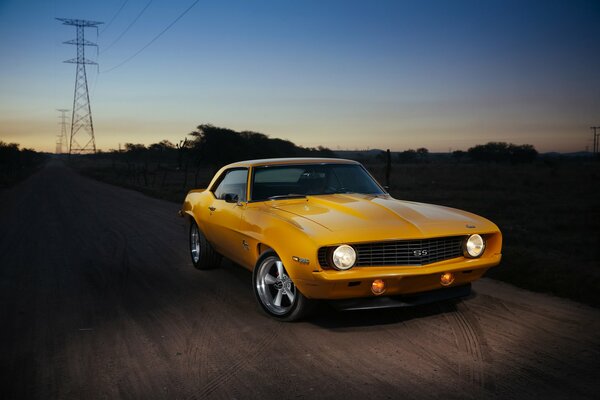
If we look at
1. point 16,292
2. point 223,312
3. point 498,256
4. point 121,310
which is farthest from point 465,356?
point 16,292

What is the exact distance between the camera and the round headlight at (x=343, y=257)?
379cm

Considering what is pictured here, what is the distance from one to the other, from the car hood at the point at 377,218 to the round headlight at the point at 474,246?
0.25 ft

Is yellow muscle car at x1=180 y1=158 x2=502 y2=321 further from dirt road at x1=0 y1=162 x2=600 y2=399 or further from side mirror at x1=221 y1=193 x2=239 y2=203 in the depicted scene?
dirt road at x1=0 y1=162 x2=600 y2=399

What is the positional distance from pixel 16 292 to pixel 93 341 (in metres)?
2.15

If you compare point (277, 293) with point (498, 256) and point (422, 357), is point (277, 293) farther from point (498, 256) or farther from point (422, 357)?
point (498, 256)

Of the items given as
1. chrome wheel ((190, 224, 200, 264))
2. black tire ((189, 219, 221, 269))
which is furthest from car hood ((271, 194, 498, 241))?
chrome wheel ((190, 224, 200, 264))

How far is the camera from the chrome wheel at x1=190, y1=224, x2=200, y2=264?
6706 mm

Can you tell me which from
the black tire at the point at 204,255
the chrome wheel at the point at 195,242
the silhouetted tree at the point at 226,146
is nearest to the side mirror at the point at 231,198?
the black tire at the point at 204,255

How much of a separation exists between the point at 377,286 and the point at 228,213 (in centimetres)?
229

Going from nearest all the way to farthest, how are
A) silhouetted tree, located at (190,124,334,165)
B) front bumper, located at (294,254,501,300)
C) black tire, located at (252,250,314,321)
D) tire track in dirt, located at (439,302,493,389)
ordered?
tire track in dirt, located at (439,302,493,389) < front bumper, located at (294,254,501,300) < black tire, located at (252,250,314,321) < silhouetted tree, located at (190,124,334,165)

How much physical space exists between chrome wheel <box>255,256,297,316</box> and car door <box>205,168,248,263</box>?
61 centimetres

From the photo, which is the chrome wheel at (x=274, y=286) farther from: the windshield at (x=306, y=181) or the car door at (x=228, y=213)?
the windshield at (x=306, y=181)

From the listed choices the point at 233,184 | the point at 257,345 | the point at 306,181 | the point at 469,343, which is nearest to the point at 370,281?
the point at 469,343

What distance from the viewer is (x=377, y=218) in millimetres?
4164
